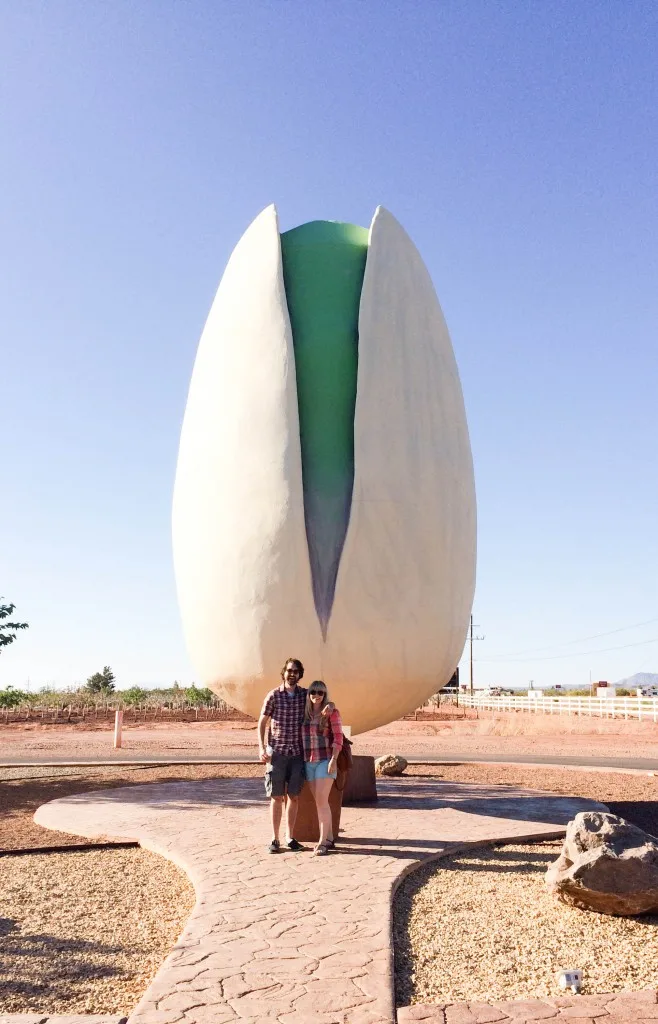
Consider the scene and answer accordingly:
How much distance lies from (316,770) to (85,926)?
232 centimetres

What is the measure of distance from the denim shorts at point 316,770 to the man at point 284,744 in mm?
55

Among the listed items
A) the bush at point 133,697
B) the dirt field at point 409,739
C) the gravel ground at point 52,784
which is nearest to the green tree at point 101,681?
the bush at point 133,697

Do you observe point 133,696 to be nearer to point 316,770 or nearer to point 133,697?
point 133,697

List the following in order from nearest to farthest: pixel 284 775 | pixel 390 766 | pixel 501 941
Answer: pixel 501 941, pixel 284 775, pixel 390 766

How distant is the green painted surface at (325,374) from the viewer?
814cm

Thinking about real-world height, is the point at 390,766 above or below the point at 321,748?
below

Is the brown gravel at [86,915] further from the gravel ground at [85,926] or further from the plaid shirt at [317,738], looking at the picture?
the plaid shirt at [317,738]

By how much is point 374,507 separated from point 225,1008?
5118mm

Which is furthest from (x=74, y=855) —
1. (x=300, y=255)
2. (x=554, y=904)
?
(x=300, y=255)

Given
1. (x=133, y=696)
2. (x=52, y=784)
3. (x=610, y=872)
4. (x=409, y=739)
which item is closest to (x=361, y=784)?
(x=610, y=872)

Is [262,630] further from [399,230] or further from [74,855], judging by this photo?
[399,230]

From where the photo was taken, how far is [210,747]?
829 inches

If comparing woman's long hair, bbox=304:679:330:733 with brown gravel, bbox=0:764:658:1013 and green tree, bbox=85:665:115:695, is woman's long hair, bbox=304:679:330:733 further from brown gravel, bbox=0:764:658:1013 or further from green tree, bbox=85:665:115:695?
green tree, bbox=85:665:115:695

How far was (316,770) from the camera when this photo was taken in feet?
22.5
